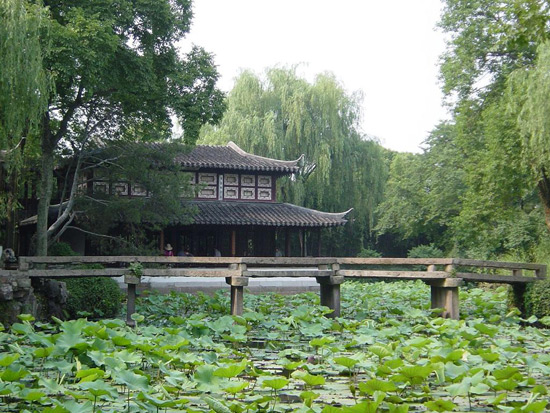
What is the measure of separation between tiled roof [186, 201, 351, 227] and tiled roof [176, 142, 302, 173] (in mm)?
1318

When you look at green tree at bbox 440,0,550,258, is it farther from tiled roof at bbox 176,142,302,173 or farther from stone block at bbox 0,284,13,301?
stone block at bbox 0,284,13,301

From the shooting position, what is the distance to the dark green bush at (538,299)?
1277 centimetres

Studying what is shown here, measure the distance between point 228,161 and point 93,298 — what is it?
1326cm

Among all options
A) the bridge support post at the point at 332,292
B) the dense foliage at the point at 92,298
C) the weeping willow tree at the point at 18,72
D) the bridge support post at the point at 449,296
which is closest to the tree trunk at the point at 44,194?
the dense foliage at the point at 92,298

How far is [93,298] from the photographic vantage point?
13.1m

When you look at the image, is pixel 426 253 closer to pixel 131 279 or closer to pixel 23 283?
pixel 131 279

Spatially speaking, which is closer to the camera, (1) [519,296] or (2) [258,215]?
(1) [519,296]

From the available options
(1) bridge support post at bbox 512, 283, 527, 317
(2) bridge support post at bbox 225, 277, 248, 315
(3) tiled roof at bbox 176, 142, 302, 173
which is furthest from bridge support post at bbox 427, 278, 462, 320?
(3) tiled roof at bbox 176, 142, 302, 173

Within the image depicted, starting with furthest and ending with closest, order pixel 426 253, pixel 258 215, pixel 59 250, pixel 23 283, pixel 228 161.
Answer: pixel 426 253, pixel 228 161, pixel 258 215, pixel 59 250, pixel 23 283

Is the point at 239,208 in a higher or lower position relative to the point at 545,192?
lower

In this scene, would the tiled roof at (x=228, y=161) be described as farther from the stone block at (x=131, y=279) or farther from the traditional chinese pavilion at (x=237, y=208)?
the stone block at (x=131, y=279)

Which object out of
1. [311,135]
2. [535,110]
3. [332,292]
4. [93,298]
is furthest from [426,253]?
[93,298]

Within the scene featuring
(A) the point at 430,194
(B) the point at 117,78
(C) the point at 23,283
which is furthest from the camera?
(A) the point at 430,194

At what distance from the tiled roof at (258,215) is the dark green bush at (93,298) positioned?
986 cm
